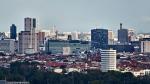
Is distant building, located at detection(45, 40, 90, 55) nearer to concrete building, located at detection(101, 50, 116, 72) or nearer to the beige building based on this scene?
the beige building

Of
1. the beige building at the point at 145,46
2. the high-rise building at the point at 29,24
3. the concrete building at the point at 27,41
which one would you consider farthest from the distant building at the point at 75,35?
the beige building at the point at 145,46

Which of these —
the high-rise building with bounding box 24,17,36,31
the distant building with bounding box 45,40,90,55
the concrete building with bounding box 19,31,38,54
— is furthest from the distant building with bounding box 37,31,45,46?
the distant building with bounding box 45,40,90,55

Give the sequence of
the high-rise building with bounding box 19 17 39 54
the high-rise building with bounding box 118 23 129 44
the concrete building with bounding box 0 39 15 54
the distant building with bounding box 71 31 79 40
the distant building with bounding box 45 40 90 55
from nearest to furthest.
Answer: the concrete building with bounding box 0 39 15 54 → the distant building with bounding box 45 40 90 55 → the high-rise building with bounding box 19 17 39 54 → the high-rise building with bounding box 118 23 129 44 → the distant building with bounding box 71 31 79 40

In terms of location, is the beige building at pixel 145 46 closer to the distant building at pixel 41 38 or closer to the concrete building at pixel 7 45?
the distant building at pixel 41 38

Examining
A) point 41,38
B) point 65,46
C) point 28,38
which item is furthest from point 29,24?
point 65,46

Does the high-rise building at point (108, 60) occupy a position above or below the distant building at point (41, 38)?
below

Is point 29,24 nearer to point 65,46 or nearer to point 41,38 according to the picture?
point 41,38
